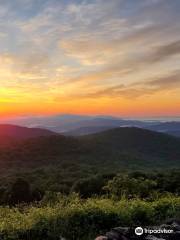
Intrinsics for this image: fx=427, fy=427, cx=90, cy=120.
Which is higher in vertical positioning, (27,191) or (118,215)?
(118,215)

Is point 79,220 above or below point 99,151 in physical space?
above

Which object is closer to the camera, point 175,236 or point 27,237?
point 175,236

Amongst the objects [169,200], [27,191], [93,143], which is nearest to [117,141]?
[93,143]

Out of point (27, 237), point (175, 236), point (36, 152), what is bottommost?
point (36, 152)

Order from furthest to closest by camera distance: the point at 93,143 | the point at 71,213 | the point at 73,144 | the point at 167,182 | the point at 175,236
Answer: the point at 93,143
the point at 73,144
the point at 167,182
the point at 71,213
the point at 175,236

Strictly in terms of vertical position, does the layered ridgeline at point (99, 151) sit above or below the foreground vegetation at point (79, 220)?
below

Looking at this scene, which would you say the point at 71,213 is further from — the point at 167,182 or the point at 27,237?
the point at 167,182

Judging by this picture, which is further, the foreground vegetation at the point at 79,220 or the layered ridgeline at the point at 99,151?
the layered ridgeline at the point at 99,151

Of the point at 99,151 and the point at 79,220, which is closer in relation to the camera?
the point at 79,220
